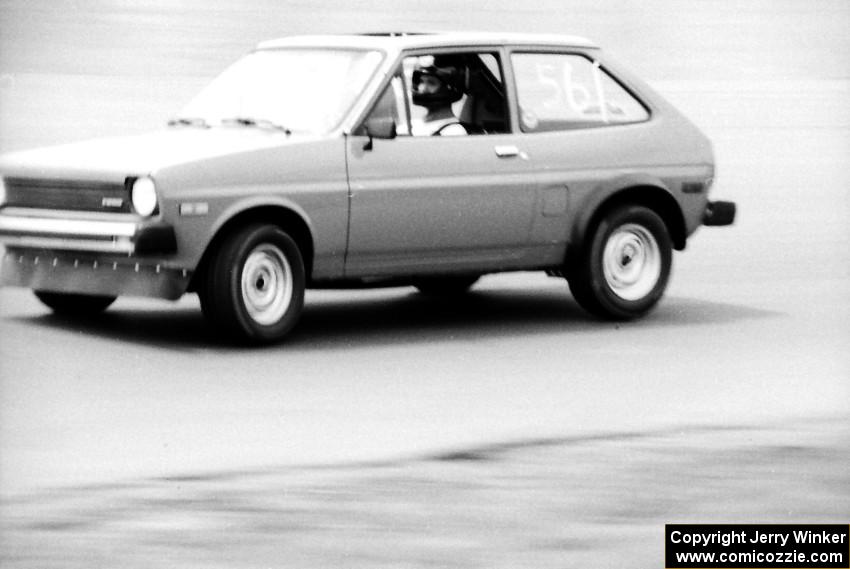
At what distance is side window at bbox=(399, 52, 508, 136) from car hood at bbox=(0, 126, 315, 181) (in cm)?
89

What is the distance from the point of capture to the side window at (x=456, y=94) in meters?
11.6

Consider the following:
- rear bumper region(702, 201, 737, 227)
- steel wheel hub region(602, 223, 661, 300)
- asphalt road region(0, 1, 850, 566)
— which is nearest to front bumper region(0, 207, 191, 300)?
asphalt road region(0, 1, 850, 566)

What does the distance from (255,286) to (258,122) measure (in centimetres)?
100

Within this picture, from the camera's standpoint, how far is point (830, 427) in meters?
8.92

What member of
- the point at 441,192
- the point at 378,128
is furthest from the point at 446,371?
the point at 378,128

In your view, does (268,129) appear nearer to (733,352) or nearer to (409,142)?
(409,142)

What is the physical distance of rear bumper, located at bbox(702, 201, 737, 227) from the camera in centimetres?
1259

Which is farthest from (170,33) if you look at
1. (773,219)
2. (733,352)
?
(733,352)

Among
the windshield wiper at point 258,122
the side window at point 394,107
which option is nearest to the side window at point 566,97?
the side window at point 394,107

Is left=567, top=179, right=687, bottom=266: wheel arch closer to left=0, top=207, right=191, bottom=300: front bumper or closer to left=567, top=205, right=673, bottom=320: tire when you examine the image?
left=567, top=205, right=673, bottom=320: tire

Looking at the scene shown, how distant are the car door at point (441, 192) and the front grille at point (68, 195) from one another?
1.23 meters

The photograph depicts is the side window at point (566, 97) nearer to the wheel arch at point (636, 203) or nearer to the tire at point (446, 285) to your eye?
the wheel arch at point (636, 203)

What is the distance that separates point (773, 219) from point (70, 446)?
11.1 metres

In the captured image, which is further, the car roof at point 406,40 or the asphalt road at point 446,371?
the car roof at point 406,40
